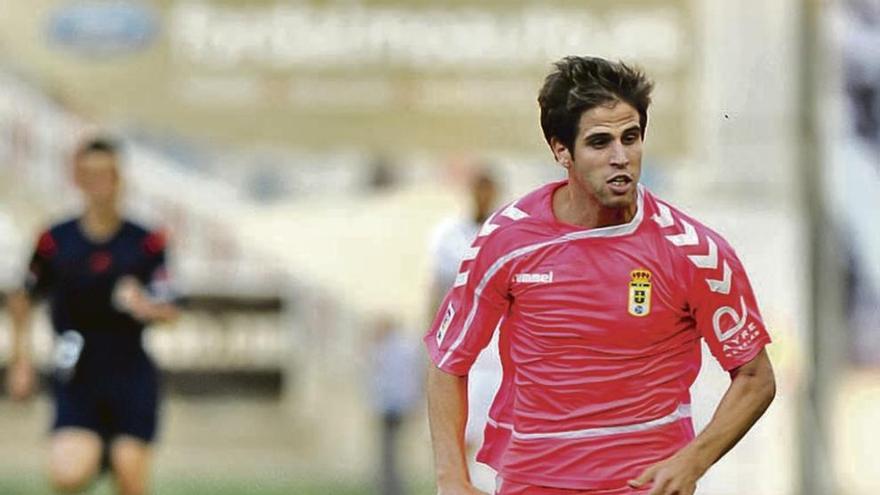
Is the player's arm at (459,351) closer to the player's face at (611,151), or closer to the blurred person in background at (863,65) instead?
the player's face at (611,151)

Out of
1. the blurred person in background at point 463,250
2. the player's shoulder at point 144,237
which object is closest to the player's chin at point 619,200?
the blurred person in background at point 463,250

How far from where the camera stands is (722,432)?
18.8ft

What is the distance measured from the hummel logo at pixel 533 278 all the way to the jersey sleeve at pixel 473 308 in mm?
28

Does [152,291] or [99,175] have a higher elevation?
[99,175]

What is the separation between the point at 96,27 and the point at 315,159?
2.04 metres

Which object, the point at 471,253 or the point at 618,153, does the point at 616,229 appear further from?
the point at 471,253

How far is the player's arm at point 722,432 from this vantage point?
18.6 feet

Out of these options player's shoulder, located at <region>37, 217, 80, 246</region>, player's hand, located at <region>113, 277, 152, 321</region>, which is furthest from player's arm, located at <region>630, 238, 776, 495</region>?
player's shoulder, located at <region>37, 217, 80, 246</region>

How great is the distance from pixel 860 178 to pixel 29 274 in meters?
8.34

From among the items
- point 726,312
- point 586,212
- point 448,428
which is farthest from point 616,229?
point 448,428

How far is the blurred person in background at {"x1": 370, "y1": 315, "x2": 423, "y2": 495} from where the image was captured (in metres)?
18.1

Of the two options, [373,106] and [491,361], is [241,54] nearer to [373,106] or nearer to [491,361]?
[373,106]

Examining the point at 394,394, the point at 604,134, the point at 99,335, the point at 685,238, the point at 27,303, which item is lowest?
the point at 394,394

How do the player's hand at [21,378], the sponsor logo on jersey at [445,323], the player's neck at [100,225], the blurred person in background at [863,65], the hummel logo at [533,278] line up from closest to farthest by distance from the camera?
the hummel logo at [533,278], the sponsor logo on jersey at [445,323], the player's neck at [100,225], the player's hand at [21,378], the blurred person in background at [863,65]
